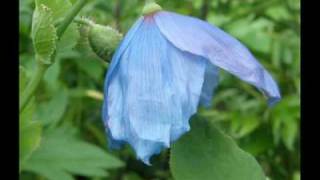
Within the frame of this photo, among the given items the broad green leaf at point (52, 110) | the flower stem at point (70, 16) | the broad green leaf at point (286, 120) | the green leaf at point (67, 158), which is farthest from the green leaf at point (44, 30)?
the broad green leaf at point (286, 120)

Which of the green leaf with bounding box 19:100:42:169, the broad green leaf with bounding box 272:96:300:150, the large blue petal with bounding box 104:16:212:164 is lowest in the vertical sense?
the broad green leaf with bounding box 272:96:300:150

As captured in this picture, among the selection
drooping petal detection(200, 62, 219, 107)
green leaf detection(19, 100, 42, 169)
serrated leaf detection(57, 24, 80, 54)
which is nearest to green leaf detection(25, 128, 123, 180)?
green leaf detection(19, 100, 42, 169)

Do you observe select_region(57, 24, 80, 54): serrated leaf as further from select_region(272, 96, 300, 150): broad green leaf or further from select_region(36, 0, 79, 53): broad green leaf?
select_region(272, 96, 300, 150): broad green leaf

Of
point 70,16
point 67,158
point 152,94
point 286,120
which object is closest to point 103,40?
point 70,16

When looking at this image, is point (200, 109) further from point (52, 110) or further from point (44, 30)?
point (44, 30)

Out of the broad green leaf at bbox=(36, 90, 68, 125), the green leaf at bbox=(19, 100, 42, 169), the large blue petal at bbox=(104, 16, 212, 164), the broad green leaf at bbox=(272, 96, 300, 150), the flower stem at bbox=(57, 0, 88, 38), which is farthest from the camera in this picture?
the broad green leaf at bbox=(272, 96, 300, 150)

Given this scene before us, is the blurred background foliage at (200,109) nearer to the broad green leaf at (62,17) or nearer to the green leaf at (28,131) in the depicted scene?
the green leaf at (28,131)

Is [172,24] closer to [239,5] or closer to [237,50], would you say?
[237,50]

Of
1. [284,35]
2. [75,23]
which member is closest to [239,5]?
[284,35]
